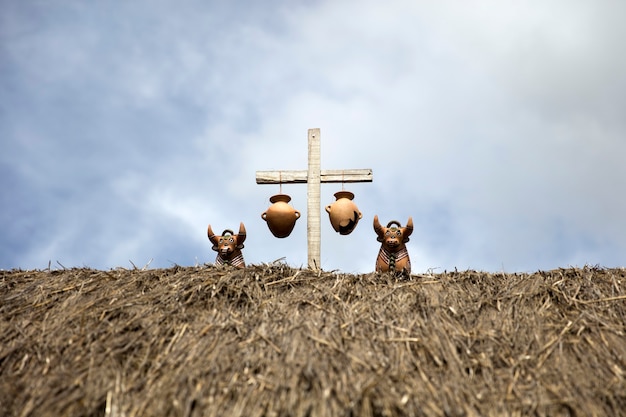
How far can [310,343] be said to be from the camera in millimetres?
5652

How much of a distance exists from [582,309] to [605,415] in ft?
5.90

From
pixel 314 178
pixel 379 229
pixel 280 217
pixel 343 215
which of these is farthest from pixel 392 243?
pixel 314 178

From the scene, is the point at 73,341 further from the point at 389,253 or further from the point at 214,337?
the point at 389,253

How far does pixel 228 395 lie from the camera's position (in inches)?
193

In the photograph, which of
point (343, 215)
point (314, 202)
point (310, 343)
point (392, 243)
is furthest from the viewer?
point (314, 202)

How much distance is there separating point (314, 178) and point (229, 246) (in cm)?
209

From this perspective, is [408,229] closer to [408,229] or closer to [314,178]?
[408,229]

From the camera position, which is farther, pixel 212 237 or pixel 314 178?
pixel 314 178

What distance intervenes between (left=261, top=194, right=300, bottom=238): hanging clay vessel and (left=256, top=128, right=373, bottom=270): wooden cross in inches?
11.4

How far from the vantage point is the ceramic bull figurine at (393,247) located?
809 cm

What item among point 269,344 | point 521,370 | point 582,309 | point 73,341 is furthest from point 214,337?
point 582,309

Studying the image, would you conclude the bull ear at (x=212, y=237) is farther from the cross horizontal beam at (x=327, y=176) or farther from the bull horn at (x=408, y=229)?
the bull horn at (x=408, y=229)

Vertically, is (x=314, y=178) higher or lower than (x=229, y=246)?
higher

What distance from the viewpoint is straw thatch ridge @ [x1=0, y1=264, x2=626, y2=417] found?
4926 mm
